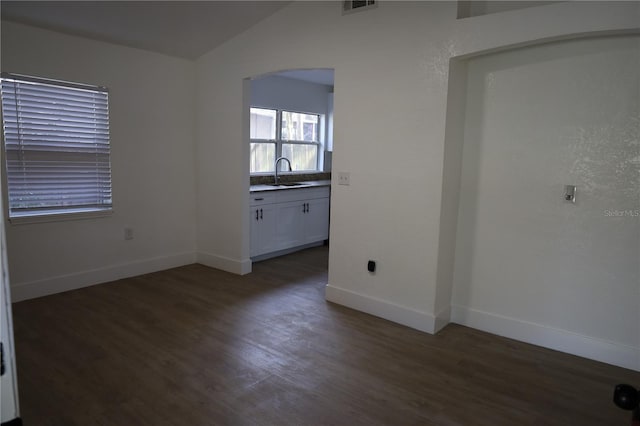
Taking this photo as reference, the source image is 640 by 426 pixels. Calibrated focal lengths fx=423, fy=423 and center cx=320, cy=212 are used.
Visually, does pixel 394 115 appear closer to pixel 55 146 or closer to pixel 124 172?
pixel 124 172

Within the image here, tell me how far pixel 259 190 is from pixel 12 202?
7.80 feet

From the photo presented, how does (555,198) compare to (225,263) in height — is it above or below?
above

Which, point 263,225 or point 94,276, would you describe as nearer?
point 94,276

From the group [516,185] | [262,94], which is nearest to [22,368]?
[516,185]

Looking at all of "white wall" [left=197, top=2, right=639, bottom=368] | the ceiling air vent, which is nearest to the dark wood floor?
"white wall" [left=197, top=2, right=639, bottom=368]

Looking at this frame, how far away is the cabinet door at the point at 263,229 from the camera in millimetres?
4992

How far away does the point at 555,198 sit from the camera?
9.79 ft

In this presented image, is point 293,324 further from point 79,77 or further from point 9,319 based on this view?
point 79,77

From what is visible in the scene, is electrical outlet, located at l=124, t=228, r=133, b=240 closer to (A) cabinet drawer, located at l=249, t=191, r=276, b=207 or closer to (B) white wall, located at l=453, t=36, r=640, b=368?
(A) cabinet drawer, located at l=249, t=191, r=276, b=207

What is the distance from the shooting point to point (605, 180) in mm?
2799

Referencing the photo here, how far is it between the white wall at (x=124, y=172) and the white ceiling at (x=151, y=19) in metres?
0.17

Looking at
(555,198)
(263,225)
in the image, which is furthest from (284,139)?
(555,198)

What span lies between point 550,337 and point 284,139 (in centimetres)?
445

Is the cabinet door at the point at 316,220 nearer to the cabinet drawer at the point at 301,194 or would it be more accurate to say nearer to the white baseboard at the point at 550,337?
the cabinet drawer at the point at 301,194
